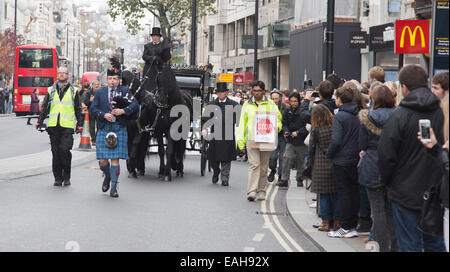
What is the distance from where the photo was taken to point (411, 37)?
1173cm

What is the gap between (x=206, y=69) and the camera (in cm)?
1950

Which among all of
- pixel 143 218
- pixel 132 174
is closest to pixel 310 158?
pixel 143 218

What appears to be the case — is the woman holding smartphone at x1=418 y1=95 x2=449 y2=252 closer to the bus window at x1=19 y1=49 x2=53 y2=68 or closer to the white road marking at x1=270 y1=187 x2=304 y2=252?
the white road marking at x1=270 y1=187 x2=304 y2=252

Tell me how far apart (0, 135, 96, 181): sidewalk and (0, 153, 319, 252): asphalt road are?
0.50 metres

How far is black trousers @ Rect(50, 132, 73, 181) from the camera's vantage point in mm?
12773

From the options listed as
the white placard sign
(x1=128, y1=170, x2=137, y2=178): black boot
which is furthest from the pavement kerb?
(x1=128, y1=170, x2=137, y2=178): black boot

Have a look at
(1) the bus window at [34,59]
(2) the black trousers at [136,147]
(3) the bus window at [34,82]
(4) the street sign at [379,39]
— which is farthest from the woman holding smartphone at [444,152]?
(1) the bus window at [34,59]

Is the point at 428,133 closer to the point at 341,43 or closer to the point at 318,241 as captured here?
the point at 318,241

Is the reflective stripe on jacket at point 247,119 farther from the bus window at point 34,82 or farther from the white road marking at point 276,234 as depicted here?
the bus window at point 34,82

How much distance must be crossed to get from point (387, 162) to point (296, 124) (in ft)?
25.8

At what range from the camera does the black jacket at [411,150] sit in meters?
5.96

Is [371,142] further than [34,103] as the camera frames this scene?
No

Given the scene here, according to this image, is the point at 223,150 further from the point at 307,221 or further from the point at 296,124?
the point at 307,221
